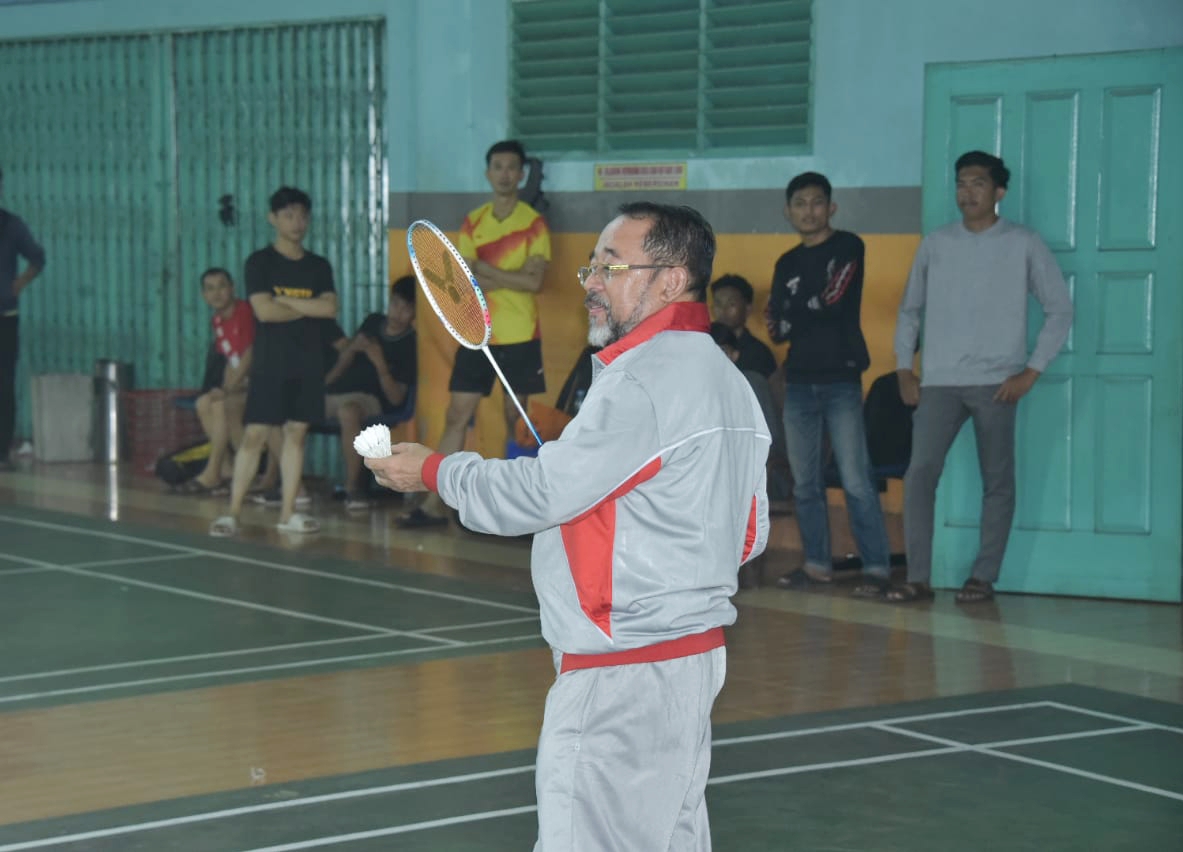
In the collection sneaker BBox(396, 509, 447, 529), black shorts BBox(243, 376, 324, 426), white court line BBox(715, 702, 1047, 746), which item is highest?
black shorts BBox(243, 376, 324, 426)

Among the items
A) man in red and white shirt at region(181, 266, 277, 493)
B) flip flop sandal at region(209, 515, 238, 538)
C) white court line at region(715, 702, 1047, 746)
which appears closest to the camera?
white court line at region(715, 702, 1047, 746)

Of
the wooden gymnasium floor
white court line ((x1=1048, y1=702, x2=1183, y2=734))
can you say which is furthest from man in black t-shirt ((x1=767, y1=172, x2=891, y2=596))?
white court line ((x1=1048, y1=702, x2=1183, y2=734))

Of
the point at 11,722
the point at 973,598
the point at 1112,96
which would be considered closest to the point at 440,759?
Result: the point at 11,722

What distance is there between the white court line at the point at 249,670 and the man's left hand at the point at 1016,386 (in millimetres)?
2867

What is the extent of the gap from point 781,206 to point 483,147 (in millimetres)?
2639

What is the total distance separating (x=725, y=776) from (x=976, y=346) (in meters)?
4.31

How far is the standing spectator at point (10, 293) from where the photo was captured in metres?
16.4

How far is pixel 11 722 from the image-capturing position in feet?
24.9

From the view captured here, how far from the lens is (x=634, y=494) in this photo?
4188 mm

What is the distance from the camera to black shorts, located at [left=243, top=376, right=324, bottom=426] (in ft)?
40.5

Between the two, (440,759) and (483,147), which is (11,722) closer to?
(440,759)

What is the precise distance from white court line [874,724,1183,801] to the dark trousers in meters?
11.1

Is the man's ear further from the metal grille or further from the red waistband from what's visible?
the metal grille

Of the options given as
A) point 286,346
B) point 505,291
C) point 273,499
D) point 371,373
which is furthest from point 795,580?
point 273,499
